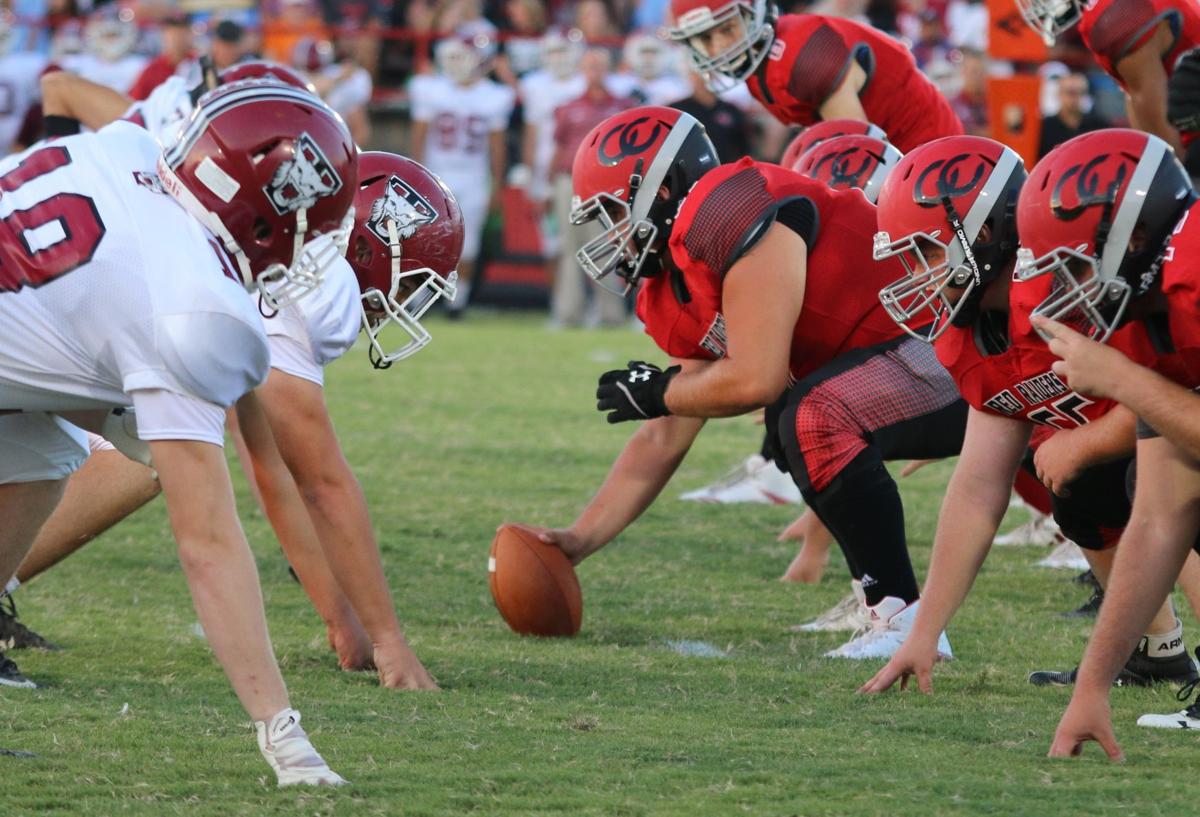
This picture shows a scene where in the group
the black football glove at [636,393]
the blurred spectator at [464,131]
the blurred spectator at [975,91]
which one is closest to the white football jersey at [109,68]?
the blurred spectator at [464,131]

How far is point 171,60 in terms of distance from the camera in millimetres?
A: 9555

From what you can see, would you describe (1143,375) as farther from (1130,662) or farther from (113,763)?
(113,763)

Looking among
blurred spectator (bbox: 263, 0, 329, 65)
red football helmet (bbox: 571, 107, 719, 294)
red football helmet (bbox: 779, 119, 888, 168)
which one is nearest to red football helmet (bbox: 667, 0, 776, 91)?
red football helmet (bbox: 779, 119, 888, 168)

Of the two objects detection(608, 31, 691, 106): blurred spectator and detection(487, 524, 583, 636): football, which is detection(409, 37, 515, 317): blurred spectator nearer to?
detection(608, 31, 691, 106): blurred spectator

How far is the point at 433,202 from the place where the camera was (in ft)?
13.4

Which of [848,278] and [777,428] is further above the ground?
[848,278]

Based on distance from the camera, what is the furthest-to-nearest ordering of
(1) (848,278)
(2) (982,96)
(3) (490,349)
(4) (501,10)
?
(4) (501,10) < (2) (982,96) < (3) (490,349) < (1) (848,278)

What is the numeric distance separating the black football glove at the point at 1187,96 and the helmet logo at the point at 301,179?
93.8 inches

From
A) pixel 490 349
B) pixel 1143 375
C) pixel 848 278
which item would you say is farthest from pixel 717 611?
pixel 490 349

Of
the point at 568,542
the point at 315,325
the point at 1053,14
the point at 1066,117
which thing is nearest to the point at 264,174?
the point at 315,325

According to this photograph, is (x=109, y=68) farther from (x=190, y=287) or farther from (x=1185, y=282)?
(x=1185, y=282)

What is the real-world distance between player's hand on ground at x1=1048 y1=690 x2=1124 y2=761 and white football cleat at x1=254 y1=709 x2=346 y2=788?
131 centimetres

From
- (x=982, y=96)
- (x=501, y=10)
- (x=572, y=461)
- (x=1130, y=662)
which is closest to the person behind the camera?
(x=1130, y=662)

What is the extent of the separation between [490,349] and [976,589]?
21.6ft
